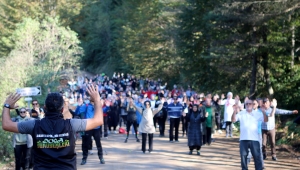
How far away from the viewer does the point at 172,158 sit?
48.6 ft

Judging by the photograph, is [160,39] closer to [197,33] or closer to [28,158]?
[197,33]

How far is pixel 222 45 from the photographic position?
23.4 m

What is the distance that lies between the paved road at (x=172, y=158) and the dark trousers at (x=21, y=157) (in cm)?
178

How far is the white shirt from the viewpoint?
10.6 meters

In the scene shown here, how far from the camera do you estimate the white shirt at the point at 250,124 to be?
10.6m

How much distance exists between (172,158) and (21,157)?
4.82 meters

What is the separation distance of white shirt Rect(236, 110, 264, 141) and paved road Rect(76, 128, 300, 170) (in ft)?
8.95

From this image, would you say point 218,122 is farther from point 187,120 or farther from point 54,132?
point 54,132

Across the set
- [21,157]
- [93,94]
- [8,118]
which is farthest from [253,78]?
[8,118]

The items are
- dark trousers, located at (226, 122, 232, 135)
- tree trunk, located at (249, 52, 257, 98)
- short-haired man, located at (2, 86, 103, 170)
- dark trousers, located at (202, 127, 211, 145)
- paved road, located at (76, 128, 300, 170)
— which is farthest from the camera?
tree trunk, located at (249, 52, 257, 98)

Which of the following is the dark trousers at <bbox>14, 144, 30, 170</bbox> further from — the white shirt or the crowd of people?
the white shirt

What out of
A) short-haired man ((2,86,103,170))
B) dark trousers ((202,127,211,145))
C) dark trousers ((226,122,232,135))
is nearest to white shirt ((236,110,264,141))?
short-haired man ((2,86,103,170))

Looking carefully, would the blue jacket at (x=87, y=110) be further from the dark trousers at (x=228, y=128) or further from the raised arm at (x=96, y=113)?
the raised arm at (x=96, y=113)

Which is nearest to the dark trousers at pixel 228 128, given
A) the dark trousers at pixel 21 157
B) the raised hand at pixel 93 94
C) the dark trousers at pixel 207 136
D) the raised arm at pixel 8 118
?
the dark trousers at pixel 207 136
